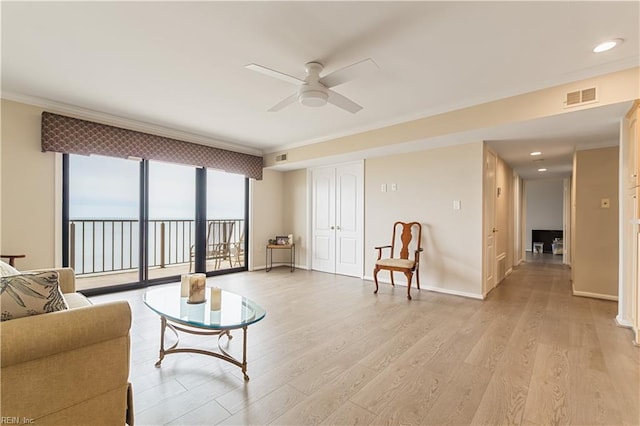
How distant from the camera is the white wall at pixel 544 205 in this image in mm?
9242

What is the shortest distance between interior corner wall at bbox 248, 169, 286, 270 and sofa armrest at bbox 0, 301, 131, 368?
15.1 feet

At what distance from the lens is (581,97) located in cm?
279

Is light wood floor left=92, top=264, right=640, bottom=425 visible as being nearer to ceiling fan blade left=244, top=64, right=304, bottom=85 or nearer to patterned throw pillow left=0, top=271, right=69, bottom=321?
patterned throw pillow left=0, top=271, right=69, bottom=321

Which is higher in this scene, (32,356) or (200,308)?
(32,356)

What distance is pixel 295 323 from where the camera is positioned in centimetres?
303

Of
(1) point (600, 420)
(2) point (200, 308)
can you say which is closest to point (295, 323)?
(2) point (200, 308)

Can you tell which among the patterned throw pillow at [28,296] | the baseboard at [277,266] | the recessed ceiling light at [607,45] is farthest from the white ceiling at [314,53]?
the baseboard at [277,266]

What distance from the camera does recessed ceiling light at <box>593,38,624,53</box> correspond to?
2.27 meters

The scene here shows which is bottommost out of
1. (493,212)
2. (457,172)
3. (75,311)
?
(75,311)

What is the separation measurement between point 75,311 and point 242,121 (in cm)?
348

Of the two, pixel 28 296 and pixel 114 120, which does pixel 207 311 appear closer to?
pixel 28 296

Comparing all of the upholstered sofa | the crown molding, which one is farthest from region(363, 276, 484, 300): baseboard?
the upholstered sofa

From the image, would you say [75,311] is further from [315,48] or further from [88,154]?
[88,154]

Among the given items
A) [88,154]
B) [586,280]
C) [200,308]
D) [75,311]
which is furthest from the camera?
[586,280]
